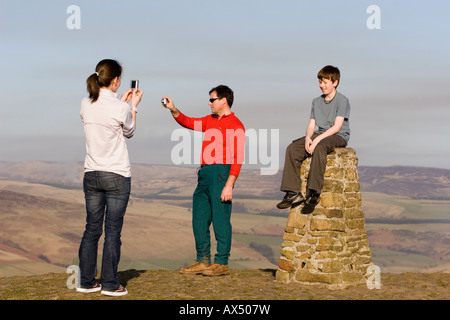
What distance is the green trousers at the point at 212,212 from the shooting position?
9.09m

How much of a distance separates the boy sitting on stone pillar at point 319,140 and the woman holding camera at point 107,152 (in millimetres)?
2972

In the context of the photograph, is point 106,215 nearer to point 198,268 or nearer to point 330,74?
point 198,268

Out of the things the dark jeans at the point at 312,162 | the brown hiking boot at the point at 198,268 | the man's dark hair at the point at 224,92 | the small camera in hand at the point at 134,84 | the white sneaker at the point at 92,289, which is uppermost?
the man's dark hair at the point at 224,92

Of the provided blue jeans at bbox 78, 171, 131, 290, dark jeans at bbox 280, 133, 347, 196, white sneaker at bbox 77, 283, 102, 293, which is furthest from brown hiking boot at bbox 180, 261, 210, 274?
blue jeans at bbox 78, 171, 131, 290

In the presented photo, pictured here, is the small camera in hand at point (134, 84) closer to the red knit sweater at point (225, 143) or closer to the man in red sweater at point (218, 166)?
the man in red sweater at point (218, 166)

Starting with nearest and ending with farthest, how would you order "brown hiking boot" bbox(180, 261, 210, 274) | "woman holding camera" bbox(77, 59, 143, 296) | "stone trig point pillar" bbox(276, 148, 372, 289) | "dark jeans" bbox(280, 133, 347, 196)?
"woman holding camera" bbox(77, 59, 143, 296), "dark jeans" bbox(280, 133, 347, 196), "stone trig point pillar" bbox(276, 148, 372, 289), "brown hiking boot" bbox(180, 261, 210, 274)

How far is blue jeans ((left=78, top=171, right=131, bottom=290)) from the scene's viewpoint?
676cm

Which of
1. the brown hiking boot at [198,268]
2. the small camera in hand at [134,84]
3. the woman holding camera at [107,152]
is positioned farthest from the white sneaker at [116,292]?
the small camera in hand at [134,84]

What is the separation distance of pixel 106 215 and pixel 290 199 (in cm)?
323

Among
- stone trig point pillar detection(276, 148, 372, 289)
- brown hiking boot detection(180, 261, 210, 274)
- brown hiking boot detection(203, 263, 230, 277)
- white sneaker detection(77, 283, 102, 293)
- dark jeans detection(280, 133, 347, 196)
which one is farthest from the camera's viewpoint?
brown hiking boot detection(180, 261, 210, 274)

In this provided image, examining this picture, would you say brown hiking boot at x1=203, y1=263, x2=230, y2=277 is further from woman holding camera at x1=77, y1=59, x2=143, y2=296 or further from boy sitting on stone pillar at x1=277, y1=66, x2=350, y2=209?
woman holding camera at x1=77, y1=59, x2=143, y2=296

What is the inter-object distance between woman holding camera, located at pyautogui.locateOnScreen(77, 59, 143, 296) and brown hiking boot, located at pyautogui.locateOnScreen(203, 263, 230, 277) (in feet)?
8.55

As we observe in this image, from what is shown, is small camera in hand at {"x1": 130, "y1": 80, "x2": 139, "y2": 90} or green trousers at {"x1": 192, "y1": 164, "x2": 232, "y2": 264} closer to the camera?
small camera in hand at {"x1": 130, "y1": 80, "x2": 139, "y2": 90}

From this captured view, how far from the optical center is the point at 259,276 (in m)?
10.1
